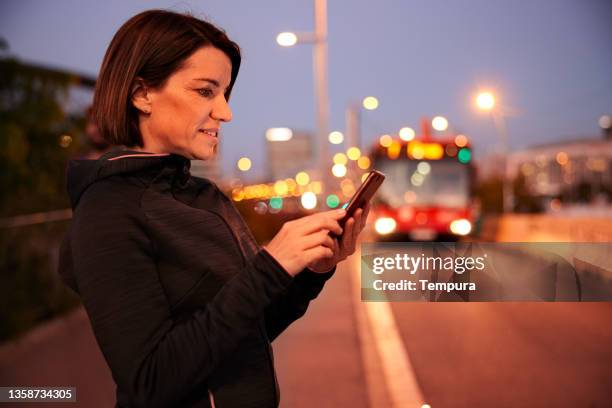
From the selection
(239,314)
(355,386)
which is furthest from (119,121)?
(355,386)

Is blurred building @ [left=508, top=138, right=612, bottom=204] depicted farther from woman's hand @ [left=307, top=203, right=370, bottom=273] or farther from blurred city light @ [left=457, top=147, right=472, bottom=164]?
woman's hand @ [left=307, top=203, right=370, bottom=273]

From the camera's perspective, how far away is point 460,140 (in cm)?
1648

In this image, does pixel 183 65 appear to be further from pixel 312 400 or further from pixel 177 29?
pixel 312 400

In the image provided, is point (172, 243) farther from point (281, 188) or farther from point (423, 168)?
point (281, 188)

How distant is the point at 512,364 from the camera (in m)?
6.11

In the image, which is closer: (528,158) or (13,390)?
(13,390)

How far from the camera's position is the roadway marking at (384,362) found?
4.98 m

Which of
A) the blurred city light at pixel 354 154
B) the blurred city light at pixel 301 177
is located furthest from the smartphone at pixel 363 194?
the blurred city light at pixel 301 177

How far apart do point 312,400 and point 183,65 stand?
160 inches

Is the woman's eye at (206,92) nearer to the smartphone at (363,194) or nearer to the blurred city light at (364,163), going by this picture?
the smartphone at (363,194)

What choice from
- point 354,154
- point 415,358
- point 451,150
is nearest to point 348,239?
point 415,358

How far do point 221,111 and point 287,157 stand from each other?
32005mm

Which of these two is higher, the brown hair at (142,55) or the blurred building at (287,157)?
the brown hair at (142,55)

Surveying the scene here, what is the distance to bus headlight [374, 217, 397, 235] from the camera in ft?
50.2
